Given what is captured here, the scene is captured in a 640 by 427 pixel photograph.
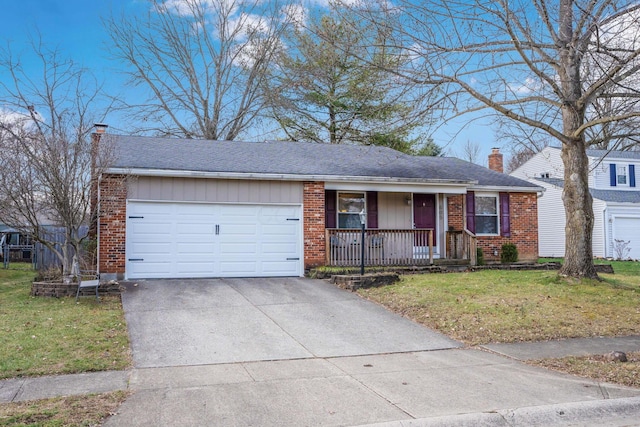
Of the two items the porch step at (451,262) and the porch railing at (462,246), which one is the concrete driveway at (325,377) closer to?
the porch step at (451,262)

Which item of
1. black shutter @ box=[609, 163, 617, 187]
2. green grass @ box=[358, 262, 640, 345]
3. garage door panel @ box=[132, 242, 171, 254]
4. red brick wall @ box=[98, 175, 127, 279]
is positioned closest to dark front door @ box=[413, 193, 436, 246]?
green grass @ box=[358, 262, 640, 345]

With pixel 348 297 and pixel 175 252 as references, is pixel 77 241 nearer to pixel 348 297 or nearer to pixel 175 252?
pixel 175 252

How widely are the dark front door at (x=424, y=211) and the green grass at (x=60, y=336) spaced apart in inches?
374

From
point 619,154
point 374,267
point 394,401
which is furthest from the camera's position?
point 619,154

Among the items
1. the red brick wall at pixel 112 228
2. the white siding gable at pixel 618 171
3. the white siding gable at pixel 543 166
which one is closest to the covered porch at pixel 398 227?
the red brick wall at pixel 112 228

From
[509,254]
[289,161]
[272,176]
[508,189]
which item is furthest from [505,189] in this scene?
[272,176]

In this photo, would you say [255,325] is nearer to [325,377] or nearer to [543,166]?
[325,377]

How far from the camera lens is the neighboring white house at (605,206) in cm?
2609

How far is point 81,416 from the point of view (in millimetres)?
4809

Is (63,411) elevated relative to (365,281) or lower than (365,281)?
lower

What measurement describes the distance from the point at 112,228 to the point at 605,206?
22775mm

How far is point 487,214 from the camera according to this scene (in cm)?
1783

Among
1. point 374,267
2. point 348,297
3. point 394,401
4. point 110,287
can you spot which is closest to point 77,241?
point 110,287

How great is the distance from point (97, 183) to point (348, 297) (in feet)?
20.4
